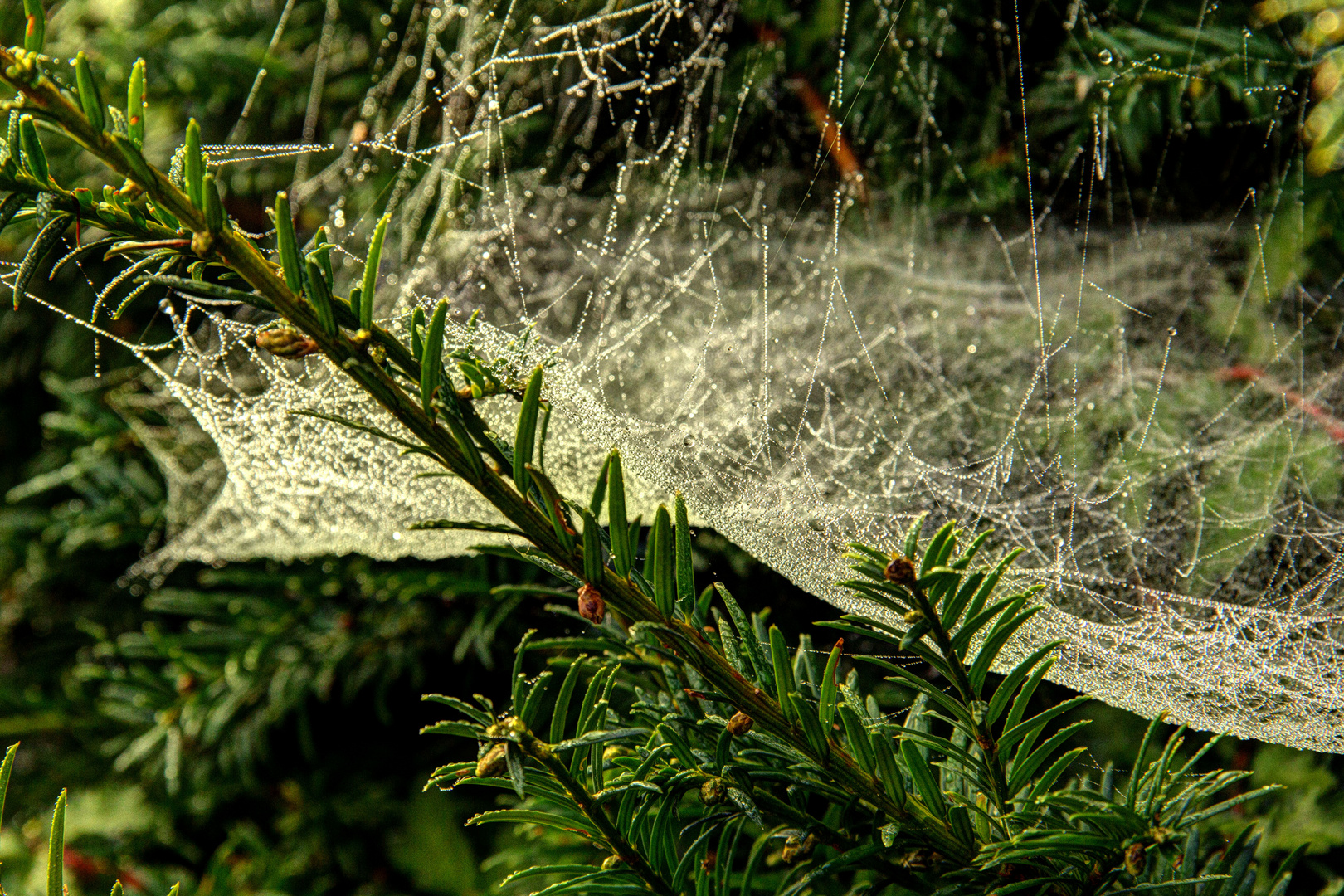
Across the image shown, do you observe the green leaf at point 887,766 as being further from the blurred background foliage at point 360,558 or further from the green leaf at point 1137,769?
the blurred background foliage at point 360,558


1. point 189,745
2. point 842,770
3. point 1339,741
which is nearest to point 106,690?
point 189,745

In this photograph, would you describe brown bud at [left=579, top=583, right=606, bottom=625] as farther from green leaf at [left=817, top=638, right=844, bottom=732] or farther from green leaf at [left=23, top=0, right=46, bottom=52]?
green leaf at [left=23, top=0, right=46, bottom=52]

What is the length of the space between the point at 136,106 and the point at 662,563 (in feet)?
1.03

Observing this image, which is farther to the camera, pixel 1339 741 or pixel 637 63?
pixel 637 63

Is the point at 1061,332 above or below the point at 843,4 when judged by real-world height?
below

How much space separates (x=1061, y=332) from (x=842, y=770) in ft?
2.45

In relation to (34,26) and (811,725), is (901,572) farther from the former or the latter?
(34,26)

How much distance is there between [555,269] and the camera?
3.52 feet

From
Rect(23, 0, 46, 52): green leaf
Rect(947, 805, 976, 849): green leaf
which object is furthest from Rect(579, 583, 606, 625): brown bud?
Rect(23, 0, 46, 52): green leaf

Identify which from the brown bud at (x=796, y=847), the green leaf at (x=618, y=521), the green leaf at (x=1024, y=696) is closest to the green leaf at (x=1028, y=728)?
the green leaf at (x=1024, y=696)

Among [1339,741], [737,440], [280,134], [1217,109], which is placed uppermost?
[1217,109]

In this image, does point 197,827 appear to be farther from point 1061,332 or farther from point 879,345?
point 1061,332

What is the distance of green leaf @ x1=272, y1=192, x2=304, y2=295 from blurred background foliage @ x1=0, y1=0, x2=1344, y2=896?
48 centimetres

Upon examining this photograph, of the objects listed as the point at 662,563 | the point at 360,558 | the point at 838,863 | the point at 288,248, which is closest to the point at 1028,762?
the point at 838,863
